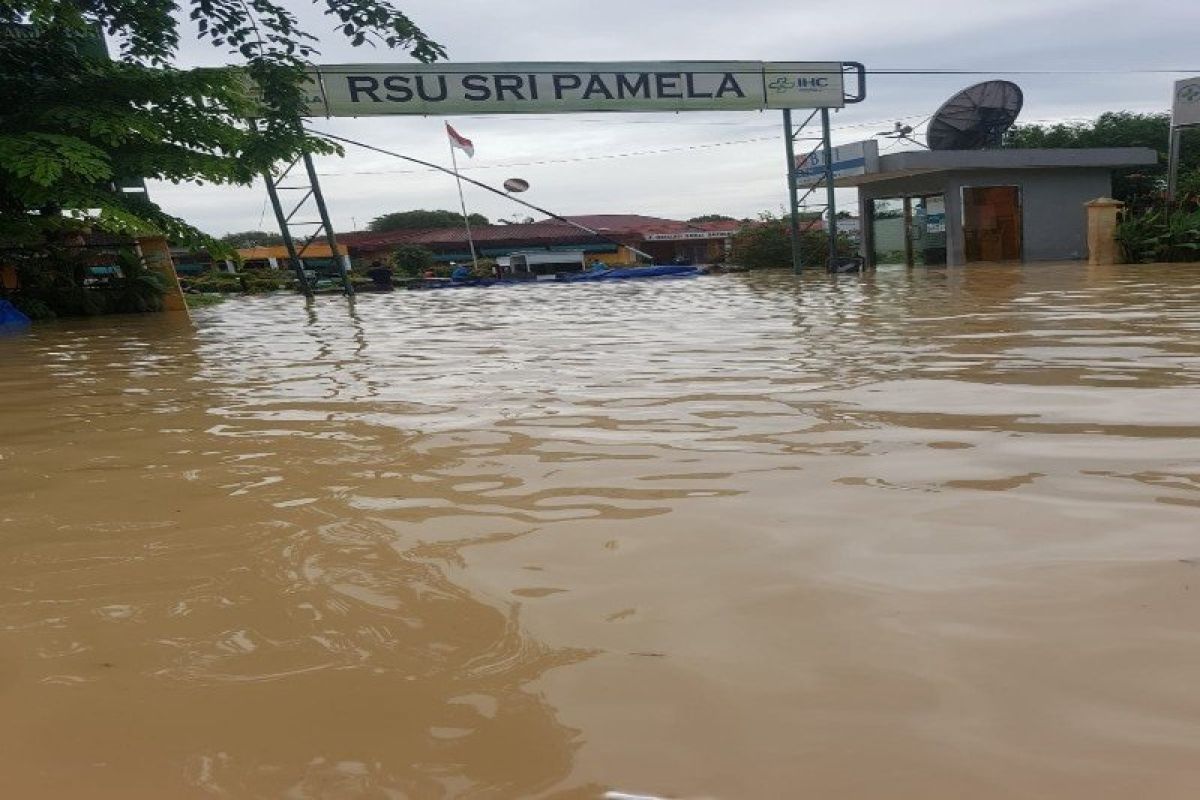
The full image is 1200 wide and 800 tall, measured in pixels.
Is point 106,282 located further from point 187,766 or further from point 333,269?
point 333,269

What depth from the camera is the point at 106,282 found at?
11383 mm

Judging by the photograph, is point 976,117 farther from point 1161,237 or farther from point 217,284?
point 217,284

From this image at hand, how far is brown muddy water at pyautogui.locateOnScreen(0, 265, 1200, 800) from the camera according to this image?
848 mm

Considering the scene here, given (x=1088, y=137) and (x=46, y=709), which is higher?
(x=1088, y=137)

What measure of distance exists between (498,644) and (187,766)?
0.42 meters

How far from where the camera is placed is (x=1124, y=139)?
70.2 feet

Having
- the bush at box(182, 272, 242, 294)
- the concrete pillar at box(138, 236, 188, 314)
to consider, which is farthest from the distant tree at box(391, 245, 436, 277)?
the concrete pillar at box(138, 236, 188, 314)

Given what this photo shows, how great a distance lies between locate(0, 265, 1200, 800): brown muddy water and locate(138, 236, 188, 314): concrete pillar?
9733mm

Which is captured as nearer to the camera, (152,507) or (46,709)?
(46,709)

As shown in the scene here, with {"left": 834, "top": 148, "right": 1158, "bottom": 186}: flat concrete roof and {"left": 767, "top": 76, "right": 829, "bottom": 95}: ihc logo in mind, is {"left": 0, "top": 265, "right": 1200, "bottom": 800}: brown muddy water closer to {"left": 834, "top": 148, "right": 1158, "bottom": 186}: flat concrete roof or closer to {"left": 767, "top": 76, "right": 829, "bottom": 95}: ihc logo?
{"left": 767, "top": 76, "right": 829, "bottom": 95}: ihc logo

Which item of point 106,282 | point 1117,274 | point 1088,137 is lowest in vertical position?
point 1117,274

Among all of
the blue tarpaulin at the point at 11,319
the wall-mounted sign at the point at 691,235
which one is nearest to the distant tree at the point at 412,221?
the wall-mounted sign at the point at 691,235

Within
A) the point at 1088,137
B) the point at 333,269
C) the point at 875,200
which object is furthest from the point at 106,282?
the point at 1088,137

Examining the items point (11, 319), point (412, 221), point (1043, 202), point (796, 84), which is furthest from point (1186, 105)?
point (412, 221)
